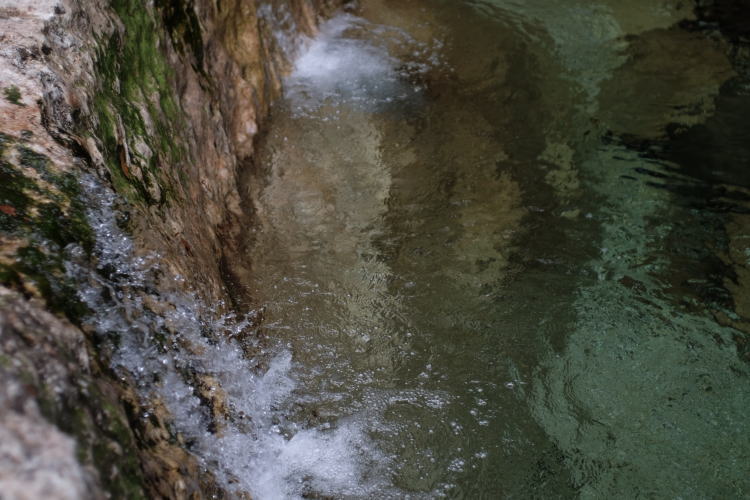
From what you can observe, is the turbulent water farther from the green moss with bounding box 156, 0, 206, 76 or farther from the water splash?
the green moss with bounding box 156, 0, 206, 76

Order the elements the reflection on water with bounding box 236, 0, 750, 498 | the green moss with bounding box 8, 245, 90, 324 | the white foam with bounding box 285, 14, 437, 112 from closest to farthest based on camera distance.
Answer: the green moss with bounding box 8, 245, 90, 324
the reflection on water with bounding box 236, 0, 750, 498
the white foam with bounding box 285, 14, 437, 112

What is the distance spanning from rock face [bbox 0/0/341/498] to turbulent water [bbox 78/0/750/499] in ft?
0.51

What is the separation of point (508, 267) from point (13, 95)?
2.39 m

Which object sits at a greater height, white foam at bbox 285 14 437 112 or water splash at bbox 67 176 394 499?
white foam at bbox 285 14 437 112

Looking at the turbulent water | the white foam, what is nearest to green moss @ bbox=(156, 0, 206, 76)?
the turbulent water

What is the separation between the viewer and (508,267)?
342 cm

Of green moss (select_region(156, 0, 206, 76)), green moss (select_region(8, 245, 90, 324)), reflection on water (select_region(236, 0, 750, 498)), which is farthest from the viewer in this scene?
green moss (select_region(156, 0, 206, 76))

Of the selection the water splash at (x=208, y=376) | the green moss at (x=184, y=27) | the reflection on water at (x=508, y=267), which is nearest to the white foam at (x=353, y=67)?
the reflection on water at (x=508, y=267)

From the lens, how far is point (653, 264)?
3.54 m

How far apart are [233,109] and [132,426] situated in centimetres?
276

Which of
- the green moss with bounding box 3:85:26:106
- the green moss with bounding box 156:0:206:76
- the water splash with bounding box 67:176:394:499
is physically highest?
the green moss with bounding box 156:0:206:76

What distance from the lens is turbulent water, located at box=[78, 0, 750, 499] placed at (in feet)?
8.09

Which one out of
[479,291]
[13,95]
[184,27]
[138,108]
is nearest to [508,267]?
[479,291]

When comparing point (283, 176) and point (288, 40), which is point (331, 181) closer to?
point (283, 176)
